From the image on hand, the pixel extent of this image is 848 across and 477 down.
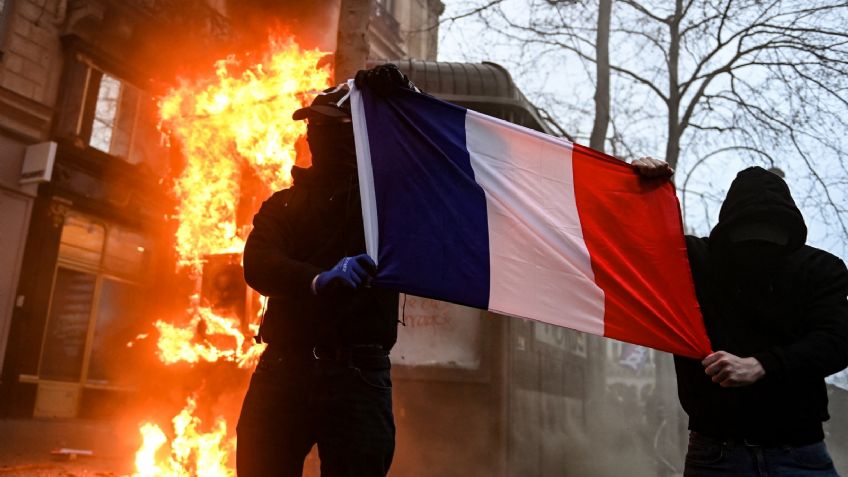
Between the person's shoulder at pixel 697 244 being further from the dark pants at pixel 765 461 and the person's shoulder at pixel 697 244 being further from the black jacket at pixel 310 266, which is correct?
the black jacket at pixel 310 266

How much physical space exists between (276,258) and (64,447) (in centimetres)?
971

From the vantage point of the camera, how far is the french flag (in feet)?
9.10

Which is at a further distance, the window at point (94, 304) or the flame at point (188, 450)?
the window at point (94, 304)

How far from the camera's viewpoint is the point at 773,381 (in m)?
2.41

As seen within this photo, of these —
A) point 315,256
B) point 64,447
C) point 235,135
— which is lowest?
point 64,447

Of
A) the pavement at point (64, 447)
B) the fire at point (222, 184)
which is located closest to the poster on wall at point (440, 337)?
the fire at point (222, 184)

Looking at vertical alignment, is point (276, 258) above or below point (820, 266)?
below

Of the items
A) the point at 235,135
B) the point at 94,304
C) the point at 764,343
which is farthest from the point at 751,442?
the point at 94,304

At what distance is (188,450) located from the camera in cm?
668

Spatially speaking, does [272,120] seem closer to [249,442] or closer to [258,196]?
[258,196]

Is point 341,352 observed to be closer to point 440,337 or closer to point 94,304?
point 440,337

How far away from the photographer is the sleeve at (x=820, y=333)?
2.38 m

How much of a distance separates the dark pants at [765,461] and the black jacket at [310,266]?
1363mm

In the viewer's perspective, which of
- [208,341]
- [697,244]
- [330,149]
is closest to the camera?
[330,149]
